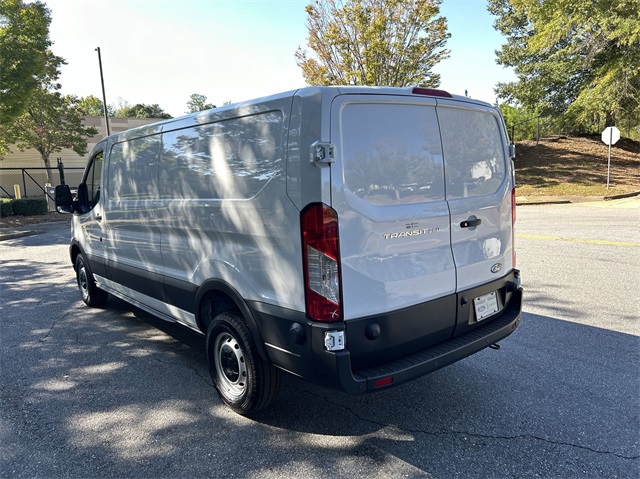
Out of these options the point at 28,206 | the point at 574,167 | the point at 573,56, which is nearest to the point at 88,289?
the point at 28,206

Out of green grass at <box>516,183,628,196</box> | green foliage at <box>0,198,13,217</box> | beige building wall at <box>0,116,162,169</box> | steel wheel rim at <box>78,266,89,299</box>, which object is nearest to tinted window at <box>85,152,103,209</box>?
steel wheel rim at <box>78,266,89,299</box>

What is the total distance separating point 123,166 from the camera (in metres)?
4.57

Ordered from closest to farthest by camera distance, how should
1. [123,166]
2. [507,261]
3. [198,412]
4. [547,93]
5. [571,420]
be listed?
[571,420] < [198,412] < [507,261] < [123,166] < [547,93]

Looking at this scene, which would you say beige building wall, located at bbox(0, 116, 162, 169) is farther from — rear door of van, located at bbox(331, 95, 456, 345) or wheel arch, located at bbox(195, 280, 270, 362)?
rear door of van, located at bbox(331, 95, 456, 345)

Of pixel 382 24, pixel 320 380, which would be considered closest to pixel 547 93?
pixel 382 24

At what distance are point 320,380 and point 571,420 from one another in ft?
5.83

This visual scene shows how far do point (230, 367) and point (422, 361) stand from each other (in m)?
1.41

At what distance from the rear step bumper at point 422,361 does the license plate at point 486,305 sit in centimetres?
9

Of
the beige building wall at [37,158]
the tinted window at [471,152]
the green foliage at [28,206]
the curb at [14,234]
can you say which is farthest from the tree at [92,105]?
the tinted window at [471,152]

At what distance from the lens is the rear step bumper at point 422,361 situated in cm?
254

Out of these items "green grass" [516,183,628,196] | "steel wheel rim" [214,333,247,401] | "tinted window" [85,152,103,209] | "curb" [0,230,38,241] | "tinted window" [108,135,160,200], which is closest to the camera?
"steel wheel rim" [214,333,247,401]

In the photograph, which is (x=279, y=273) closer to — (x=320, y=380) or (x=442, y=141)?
(x=320, y=380)

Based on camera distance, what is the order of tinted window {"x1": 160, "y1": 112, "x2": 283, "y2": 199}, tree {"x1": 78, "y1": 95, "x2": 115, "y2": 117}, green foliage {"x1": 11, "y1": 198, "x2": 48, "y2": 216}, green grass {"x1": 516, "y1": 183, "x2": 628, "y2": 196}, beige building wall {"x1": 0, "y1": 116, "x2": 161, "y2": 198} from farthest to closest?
tree {"x1": 78, "y1": 95, "x2": 115, "y2": 117}, beige building wall {"x1": 0, "y1": 116, "x2": 161, "y2": 198}, green grass {"x1": 516, "y1": 183, "x2": 628, "y2": 196}, green foliage {"x1": 11, "y1": 198, "x2": 48, "y2": 216}, tinted window {"x1": 160, "y1": 112, "x2": 283, "y2": 199}

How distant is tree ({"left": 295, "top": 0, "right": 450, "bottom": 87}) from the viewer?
19.6 metres
